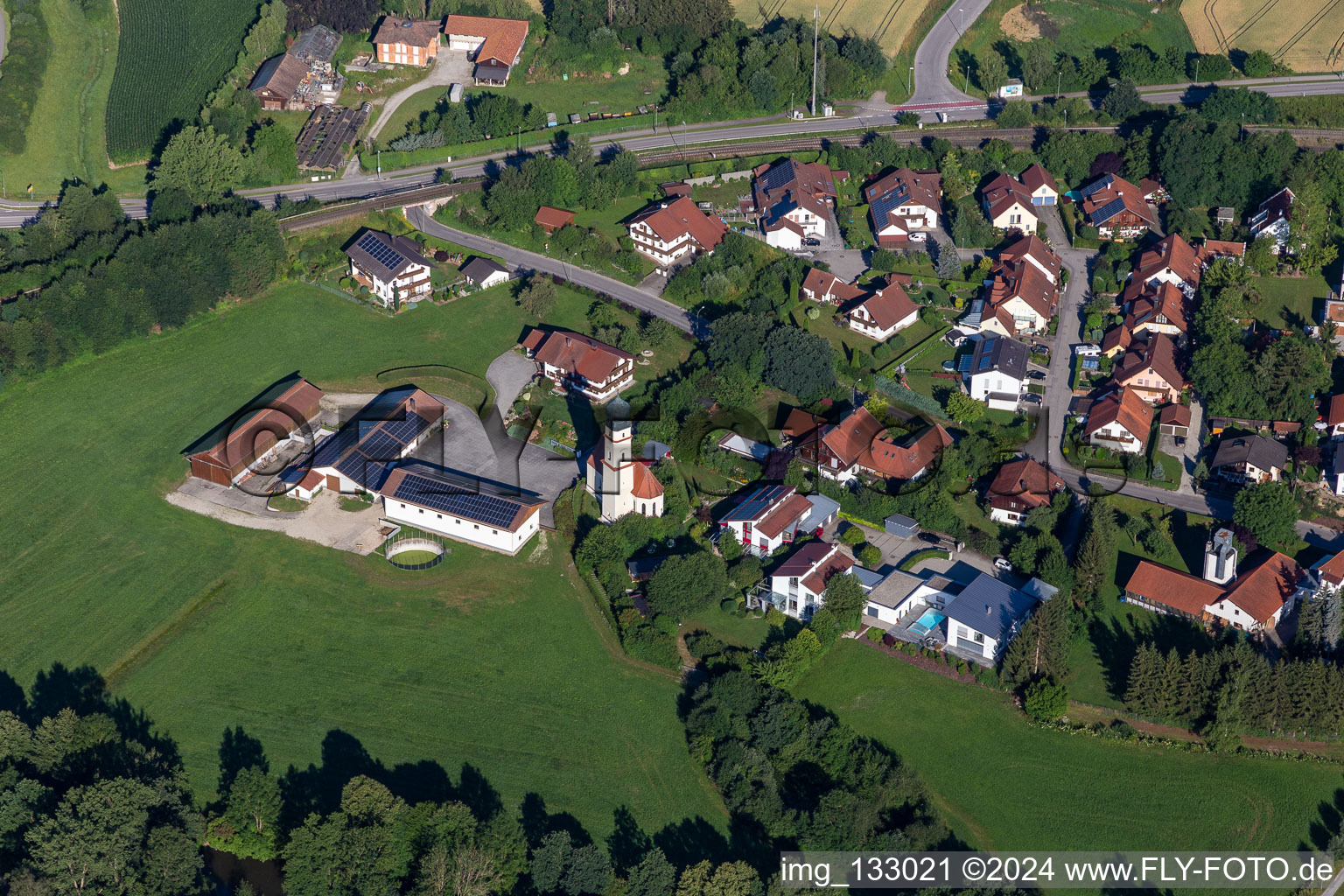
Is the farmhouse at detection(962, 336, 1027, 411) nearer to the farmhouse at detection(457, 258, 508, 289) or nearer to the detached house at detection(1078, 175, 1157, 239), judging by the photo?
the detached house at detection(1078, 175, 1157, 239)

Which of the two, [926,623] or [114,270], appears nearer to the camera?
[926,623]

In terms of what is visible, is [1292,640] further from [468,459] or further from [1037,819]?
[468,459]

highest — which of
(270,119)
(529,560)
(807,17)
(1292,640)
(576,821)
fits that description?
(807,17)

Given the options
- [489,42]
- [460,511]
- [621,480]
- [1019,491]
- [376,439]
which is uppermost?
[489,42]

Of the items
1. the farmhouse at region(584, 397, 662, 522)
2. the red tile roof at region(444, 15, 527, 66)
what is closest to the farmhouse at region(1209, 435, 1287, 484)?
the farmhouse at region(584, 397, 662, 522)

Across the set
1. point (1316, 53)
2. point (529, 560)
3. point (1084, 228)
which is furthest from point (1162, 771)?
point (1316, 53)

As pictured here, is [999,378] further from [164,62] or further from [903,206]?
[164,62]

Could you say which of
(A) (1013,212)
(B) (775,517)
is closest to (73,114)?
(B) (775,517)
